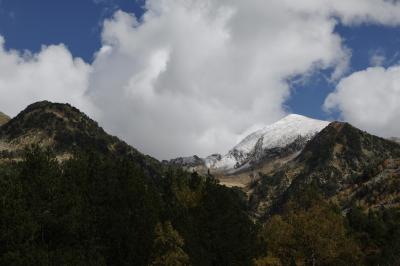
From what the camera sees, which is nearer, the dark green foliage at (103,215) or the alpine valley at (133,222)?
the dark green foliage at (103,215)

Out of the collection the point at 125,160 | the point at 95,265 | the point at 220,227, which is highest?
the point at 125,160

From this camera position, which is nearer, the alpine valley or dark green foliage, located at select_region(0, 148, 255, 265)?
dark green foliage, located at select_region(0, 148, 255, 265)

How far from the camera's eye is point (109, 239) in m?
53.2

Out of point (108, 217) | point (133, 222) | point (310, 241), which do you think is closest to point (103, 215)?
point (108, 217)

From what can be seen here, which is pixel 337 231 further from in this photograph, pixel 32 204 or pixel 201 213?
pixel 32 204

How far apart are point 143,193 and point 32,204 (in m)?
16.7

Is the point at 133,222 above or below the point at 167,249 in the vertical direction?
above

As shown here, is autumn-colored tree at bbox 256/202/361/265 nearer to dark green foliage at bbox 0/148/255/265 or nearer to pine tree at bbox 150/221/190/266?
dark green foliage at bbox 0/148/255/265

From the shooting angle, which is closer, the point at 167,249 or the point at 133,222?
the point at 133,222

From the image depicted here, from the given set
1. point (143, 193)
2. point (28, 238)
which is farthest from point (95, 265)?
point (143, 193)

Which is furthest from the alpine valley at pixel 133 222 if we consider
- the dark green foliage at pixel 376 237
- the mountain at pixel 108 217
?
the dark green foliage at pixel 376 237

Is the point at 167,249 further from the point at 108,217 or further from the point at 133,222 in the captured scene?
the point at 108,217

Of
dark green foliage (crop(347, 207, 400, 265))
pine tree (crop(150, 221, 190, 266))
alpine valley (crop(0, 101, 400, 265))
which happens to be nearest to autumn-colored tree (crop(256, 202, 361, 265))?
alpine valley (crop(0, 101, 400, 265))

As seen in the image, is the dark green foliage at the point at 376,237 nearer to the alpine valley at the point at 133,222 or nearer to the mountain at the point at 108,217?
the alpine valley at the point at 133,222
